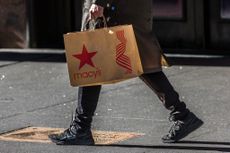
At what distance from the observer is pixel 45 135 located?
22.2 feet

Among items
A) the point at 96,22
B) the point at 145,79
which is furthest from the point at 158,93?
the point at 96,22

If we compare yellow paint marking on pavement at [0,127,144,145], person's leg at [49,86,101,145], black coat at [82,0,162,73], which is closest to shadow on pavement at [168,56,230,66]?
yellow paint marking on pavement at [0,127,144,145]

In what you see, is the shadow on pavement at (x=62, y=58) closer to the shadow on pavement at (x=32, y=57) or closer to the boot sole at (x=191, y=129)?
the shadow on pavement at (x=32, y=57)

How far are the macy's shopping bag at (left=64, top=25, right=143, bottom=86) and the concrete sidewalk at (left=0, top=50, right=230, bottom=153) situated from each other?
0.61 metres

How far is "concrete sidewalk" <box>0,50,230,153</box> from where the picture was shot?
6332 mm

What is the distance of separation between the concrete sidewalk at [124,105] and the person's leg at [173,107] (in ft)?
0.32

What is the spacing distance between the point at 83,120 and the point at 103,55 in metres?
0.60

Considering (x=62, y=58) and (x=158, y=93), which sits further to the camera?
(x=62, y=58)

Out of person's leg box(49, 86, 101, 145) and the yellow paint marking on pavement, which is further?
the yellow paint marking on pavement

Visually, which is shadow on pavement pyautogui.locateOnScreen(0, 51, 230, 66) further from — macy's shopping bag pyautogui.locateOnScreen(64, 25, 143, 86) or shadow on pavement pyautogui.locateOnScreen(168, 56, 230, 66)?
macy's shopping bag pyautogui.locateOnScreen(64, 25, 143, 86)

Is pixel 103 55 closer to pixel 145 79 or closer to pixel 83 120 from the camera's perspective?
pixel 145 79

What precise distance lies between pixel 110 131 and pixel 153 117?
1.86ft

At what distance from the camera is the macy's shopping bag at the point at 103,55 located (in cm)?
598

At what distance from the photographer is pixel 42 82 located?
9203 millimetres
